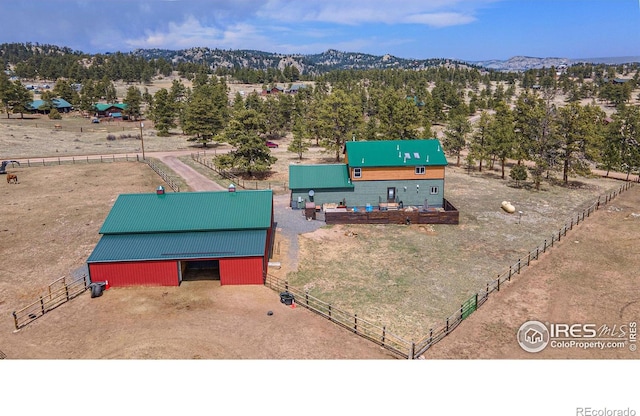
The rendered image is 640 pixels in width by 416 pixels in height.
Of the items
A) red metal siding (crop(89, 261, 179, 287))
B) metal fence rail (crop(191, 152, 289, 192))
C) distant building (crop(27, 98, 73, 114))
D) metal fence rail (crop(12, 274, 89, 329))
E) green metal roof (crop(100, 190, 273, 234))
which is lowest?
metal fence rail (crop(12, 274, 89, 329))

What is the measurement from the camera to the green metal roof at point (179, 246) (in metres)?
28.8

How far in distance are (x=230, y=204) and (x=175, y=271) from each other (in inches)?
266

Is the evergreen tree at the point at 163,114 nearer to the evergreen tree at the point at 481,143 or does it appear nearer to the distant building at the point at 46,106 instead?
the distant building at the point at 46,106

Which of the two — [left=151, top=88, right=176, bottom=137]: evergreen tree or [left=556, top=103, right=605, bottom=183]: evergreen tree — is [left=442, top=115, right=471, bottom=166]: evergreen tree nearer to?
[left=556, top=103, right=605, bottom=183]: evergreen tree

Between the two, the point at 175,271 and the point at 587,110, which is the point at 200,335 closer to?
the point at 175,271

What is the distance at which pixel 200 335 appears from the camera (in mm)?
22500

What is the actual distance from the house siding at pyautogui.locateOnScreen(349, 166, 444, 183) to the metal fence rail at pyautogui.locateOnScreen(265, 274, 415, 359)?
19576 millimetres

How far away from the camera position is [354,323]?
24531 mm

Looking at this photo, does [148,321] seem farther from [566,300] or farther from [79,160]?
[79,160]

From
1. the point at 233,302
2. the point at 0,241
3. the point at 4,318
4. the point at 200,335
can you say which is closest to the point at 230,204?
the point at 233,302

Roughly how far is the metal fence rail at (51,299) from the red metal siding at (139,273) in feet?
4.02

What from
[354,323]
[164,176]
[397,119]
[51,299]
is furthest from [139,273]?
[397,119]

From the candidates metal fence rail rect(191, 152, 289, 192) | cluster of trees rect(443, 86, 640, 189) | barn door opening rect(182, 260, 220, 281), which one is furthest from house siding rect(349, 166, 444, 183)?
barn door opening rect(182, 260, 220, 281)

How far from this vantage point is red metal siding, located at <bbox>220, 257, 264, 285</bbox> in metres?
29.1
